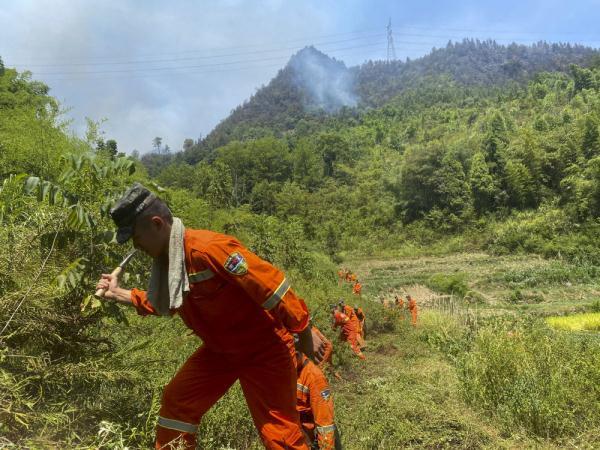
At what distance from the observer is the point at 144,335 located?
12.1 feet

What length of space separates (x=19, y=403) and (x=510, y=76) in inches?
6554

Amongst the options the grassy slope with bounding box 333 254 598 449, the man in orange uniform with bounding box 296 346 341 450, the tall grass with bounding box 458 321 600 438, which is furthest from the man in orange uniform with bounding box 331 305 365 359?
the man in orange uniform with bounding box 296 346 341 450

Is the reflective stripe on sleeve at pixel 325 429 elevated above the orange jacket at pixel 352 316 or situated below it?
above

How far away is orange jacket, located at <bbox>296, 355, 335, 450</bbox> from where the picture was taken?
3266 mm

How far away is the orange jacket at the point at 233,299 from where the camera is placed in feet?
7.09

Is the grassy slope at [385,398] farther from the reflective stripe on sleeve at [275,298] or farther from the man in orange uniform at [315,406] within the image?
the reflective stripe on sleeve at [275,298]

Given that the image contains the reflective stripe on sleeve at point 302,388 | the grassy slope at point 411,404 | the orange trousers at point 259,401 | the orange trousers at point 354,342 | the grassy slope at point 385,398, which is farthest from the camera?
the orange trousers at point 354,342

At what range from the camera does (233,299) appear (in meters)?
2.28

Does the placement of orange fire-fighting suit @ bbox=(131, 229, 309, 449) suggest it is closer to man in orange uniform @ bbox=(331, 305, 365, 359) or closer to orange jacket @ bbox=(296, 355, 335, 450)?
orange jacket @ bbox=(296, 355, 335, 450)

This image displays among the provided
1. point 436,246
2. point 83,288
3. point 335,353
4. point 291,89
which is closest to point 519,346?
point 335,353

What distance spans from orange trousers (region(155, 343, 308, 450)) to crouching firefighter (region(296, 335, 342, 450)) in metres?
0.86

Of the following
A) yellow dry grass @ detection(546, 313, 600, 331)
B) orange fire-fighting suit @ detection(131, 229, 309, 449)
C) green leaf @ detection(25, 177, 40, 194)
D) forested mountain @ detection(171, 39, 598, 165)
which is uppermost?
forested mountain @ detection(171, 39, 598, 165)

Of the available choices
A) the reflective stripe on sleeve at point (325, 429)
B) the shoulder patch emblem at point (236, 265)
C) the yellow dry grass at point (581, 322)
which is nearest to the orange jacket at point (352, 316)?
the reflective stripe on sleeve at point (325, 429)

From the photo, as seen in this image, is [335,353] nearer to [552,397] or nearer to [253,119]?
[552,397]
